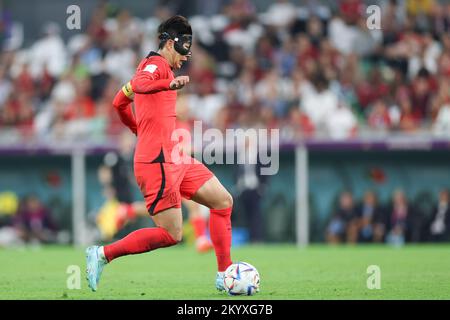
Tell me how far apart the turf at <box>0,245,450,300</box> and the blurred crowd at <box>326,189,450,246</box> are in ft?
2.95

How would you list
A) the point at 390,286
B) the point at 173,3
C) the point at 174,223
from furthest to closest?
the point at 173,3 → the point at 390,286 → the point at 174,223

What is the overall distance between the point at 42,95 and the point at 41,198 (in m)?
2.18

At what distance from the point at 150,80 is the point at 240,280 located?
193 cm

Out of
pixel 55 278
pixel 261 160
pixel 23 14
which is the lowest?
pixel 55 278

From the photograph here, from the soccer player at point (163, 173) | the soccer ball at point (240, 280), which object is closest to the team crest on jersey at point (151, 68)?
the soccer player at point (163, 173)

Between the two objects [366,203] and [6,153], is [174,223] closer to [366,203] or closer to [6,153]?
[366,203]

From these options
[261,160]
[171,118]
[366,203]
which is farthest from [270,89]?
[171,118]

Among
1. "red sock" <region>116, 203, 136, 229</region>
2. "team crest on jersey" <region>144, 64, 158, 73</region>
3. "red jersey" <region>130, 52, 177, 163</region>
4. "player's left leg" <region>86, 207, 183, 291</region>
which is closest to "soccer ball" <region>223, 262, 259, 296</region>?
"player's left leg" <region>86, 207, 183, 291</region>

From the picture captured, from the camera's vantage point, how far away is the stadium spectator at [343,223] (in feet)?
63.4

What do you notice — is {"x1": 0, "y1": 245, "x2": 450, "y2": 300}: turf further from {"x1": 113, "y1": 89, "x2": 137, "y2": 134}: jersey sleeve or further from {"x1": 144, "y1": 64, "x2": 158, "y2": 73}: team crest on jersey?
{"x1": 144, "y1": 64, "x2": 158, "y2": 73}: team crest on jersey

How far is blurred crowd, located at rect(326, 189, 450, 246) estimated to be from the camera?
746 inches

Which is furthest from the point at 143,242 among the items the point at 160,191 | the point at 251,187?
the point at 251,187

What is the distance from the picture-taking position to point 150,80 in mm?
9391

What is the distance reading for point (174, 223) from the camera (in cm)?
973
